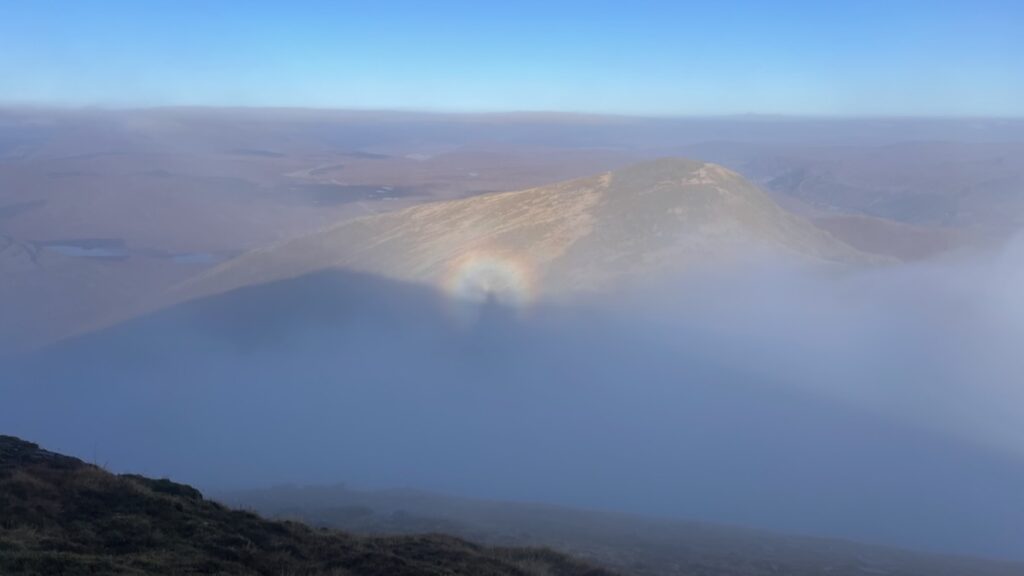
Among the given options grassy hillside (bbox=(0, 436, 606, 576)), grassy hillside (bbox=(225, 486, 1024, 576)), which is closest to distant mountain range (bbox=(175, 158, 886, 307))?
grassy hillside (bbox=(225, 486, 1024, 576))

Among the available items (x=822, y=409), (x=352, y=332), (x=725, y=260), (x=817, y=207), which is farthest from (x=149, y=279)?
(x=817, y=207)

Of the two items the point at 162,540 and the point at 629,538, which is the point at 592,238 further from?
the point at 162,540

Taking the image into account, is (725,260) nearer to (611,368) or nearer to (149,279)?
(611,368)

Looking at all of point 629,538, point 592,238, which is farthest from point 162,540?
point 592,238

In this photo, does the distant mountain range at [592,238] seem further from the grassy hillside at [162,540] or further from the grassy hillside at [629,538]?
the grassy hillside at [162,540]

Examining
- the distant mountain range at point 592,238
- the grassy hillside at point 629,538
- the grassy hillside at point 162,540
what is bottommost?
the grassy hillside at point 629,538

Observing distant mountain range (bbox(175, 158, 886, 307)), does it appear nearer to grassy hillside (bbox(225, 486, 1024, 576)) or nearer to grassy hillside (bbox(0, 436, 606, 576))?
grassy hillside (bbox(225, 486, 1024, 576))

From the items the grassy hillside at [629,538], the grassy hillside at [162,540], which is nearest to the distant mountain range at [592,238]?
the grassy hillside at [629,538]

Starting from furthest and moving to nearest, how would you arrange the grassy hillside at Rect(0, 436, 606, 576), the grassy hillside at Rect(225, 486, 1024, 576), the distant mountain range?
the distant mountain range → the grassy hillside at Rect(225, 486, 1024, 576) → the grassy hillside at Rect(0, 436, 606, 576)
